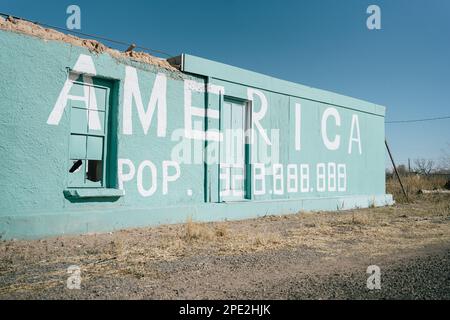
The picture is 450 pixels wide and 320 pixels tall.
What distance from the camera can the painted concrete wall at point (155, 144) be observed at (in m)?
6.78

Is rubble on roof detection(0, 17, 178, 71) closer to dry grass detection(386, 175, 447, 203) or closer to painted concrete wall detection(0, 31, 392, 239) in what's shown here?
painted concrete wall detection(0, 31, 392, 239)

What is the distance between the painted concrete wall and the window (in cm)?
13

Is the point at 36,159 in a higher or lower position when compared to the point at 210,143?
lower

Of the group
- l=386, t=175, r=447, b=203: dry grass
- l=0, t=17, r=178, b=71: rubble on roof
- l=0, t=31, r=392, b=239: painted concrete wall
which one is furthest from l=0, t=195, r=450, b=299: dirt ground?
l=386, t=175, r=447, b=203: dry grass

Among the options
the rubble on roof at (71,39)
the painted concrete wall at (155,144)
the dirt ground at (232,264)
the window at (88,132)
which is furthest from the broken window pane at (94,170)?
the rubble on roof at (71,39)

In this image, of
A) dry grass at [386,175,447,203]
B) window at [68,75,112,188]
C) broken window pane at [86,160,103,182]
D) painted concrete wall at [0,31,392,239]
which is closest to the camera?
painted concrete wall at [0,31,392,239]

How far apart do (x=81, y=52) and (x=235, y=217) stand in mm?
5205

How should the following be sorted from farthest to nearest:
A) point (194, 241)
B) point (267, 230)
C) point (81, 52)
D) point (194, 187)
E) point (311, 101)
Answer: point (311, 101), point (194, 187), point (267, 230), point (81, 52), point (194, 241)

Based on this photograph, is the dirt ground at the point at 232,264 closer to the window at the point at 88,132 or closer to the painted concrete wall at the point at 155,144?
the painted concrete wall at the point at 155,144

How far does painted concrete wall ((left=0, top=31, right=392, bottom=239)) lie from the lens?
6777 mm

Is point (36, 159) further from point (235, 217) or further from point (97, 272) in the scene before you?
point (235, 217)
